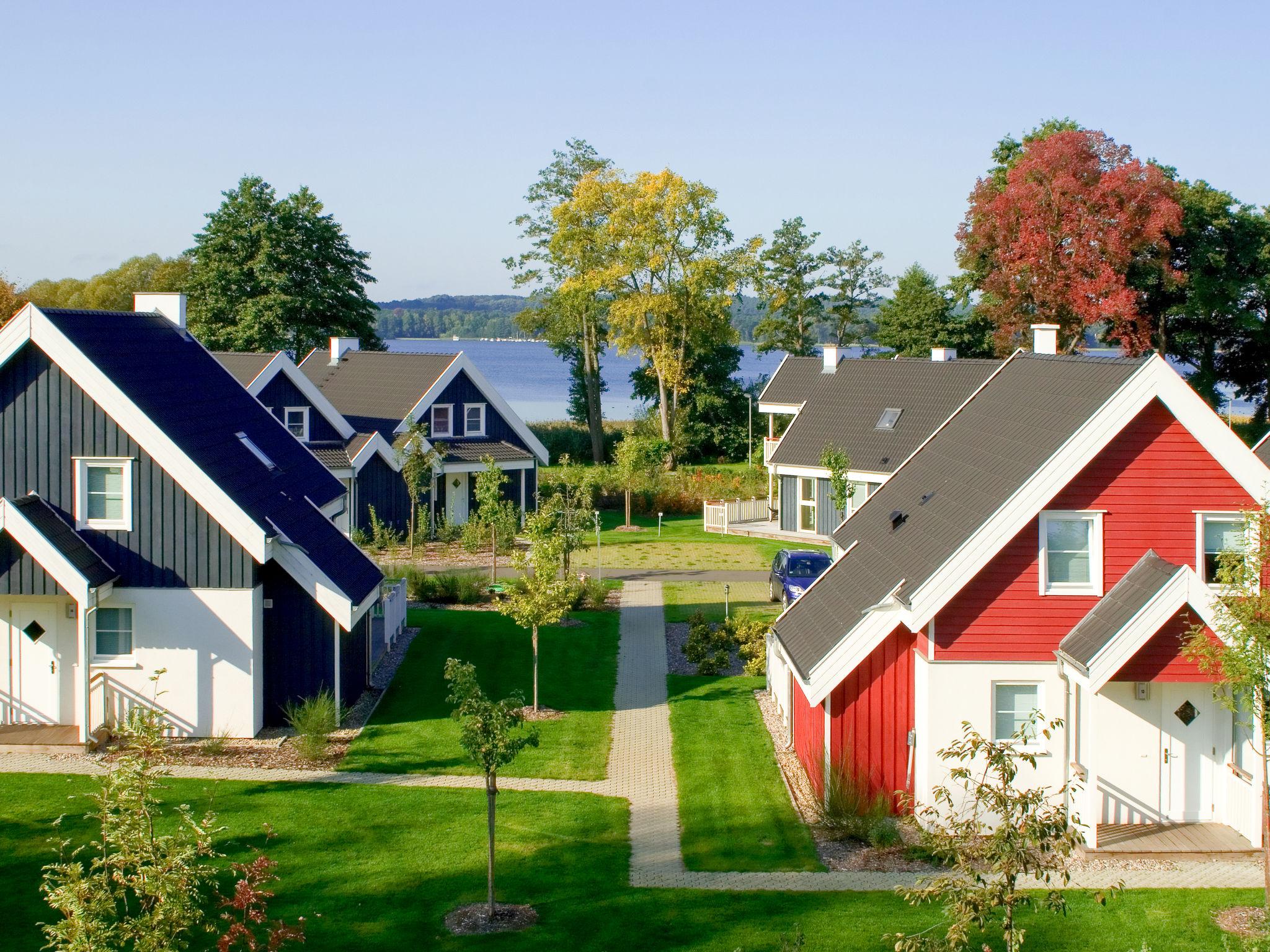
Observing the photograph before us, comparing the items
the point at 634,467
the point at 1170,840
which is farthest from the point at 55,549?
the point at 634,467

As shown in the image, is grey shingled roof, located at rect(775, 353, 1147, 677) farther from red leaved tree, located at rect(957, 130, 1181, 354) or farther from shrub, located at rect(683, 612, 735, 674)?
red leaved tree, located at rect(957, 130, 1181, 354)

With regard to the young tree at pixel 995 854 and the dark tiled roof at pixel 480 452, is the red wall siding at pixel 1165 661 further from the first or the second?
the dark tiled roof at pixel 480 452

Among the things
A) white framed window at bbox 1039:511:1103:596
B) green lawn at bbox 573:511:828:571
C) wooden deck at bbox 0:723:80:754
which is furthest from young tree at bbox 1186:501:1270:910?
green lawn at bbox 573:511:828:571

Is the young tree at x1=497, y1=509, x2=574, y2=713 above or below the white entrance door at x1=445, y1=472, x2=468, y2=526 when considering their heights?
below

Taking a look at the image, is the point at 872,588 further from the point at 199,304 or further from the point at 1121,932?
the point at 199,304

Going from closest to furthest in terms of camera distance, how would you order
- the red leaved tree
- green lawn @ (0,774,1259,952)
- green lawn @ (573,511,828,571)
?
green lawn @ (0,774,1259,952) → green lawn @ (573,511,828,571) → the red leaved tree

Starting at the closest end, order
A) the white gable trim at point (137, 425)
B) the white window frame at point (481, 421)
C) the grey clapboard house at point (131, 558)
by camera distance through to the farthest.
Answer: the white gable trim at point (137, 425) → the grey clapboard house at point (131, 558) → the white window frame at point (481, 421)

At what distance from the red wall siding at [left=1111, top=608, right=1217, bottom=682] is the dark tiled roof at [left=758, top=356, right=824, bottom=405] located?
31142 millimetres

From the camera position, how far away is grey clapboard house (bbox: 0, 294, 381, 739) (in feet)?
62.2

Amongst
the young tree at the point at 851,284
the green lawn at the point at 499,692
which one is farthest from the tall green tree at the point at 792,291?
the green lawn at the point at 499,692

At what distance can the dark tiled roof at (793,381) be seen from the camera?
46562 millimetres

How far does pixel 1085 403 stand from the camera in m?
16.3

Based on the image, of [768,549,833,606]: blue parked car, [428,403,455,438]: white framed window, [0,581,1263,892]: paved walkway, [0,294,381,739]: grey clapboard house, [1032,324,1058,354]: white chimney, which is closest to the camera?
[0,581,1263,892]: paved walkway

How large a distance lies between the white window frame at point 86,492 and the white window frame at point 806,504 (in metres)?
26.1
